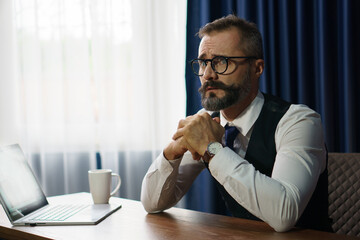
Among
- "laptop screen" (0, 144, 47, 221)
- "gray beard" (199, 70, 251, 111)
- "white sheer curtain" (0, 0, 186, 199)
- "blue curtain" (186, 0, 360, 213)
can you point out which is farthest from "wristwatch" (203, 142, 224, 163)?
"white sheer curtain" (0, 0, 186, 199)

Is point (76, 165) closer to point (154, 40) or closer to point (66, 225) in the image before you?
point (154, 40)

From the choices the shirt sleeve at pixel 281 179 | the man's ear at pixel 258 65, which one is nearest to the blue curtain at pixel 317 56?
the man's ear at pixel 258 65

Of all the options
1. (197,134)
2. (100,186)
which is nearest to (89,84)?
(100,186)

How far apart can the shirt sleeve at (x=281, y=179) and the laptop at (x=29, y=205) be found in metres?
0.44

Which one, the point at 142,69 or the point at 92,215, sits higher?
the point at 142,69

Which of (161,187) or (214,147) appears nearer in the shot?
(214,147)

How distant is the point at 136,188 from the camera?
289 cm

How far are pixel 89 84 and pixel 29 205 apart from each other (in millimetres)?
1638

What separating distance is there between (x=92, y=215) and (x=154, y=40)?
1787mm

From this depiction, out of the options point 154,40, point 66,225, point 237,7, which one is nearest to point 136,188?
point 154,40

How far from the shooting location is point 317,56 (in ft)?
7.82

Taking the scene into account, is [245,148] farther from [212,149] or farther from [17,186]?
[17,186]

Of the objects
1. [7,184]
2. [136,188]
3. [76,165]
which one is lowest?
[136,188]

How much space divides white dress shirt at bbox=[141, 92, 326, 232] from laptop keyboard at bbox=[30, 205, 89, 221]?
248 mm
